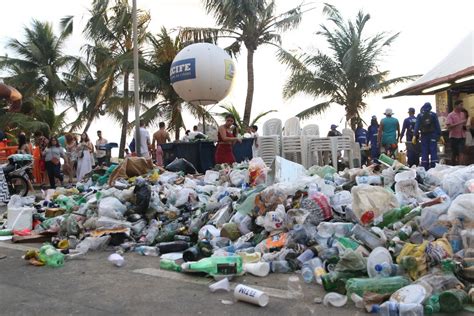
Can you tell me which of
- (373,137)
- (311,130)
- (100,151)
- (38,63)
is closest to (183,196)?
(311,130)

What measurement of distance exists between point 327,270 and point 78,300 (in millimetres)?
1787

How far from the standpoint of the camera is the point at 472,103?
42.9 ft

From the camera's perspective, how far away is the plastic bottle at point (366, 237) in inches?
151

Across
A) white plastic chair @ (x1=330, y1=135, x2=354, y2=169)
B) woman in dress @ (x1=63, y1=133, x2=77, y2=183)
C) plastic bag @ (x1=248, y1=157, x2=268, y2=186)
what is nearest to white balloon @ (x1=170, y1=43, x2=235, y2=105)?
white plastic chair @ (x1=330, y1=135, x2=354, y2=169)

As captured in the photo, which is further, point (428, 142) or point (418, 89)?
point (418, 89)

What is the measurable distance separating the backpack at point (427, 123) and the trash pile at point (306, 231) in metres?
4.22

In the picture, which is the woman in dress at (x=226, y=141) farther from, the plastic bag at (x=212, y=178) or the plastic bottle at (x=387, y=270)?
the plastic bottle at (x=387, y=270)

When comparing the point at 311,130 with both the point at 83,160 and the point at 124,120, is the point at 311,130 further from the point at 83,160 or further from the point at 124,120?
the point at 124,120

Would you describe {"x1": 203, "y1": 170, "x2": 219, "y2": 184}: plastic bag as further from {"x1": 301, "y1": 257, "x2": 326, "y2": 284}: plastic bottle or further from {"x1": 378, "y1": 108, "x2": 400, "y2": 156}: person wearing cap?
{"x1": 378, "y1": 108, "x2": 400, "y2": 156}: person wearing cap

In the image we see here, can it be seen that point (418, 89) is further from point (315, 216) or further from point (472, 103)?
point (315, 216)

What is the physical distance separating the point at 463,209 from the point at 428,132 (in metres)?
7.06

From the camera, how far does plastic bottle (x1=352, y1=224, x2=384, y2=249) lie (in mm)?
3846

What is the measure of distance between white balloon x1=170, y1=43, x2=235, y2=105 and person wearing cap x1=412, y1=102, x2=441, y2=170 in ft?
14.8

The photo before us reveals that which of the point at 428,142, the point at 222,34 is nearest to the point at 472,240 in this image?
the point at 428,142
